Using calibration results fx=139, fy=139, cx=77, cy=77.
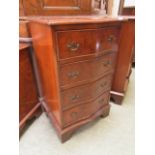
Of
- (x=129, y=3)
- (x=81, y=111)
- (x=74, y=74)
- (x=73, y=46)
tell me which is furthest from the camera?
(x=129, y=3)

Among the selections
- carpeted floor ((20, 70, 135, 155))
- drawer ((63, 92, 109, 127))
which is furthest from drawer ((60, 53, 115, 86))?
carpeted floor ((20, 70, 135, 155))

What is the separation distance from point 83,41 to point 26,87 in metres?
0.71

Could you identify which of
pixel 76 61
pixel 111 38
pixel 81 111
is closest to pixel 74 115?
pixel 81 111

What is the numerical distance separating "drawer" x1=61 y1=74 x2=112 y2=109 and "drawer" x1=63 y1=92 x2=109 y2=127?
6 cm

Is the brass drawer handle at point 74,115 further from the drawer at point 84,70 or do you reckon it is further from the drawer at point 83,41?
the drawer at point 83,41

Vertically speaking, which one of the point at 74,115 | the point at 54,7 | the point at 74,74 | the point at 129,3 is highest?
the point at 129,3

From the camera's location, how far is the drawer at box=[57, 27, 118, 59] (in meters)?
0.87

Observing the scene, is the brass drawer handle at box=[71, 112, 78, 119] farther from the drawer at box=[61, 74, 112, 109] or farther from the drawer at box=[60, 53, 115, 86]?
the drawer at box=[60, 53, 115, 86]

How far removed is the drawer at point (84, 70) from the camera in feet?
3.19

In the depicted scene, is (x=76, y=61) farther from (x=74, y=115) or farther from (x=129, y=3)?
(x=129, y=3)

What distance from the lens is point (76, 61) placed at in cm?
97

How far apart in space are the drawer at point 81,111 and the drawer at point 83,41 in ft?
1.58

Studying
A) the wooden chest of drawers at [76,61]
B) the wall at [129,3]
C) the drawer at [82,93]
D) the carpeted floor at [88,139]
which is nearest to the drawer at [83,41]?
the wooden chest of drawers at [76,61]
